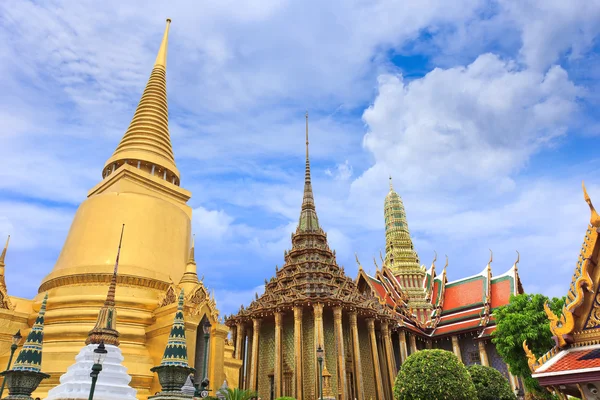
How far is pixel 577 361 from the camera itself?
19.4 ft

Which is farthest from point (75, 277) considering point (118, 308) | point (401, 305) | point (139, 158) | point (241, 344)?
point (401, 305)

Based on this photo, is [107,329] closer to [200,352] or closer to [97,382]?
[97,382]

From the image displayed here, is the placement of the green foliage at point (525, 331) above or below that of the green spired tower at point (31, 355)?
above

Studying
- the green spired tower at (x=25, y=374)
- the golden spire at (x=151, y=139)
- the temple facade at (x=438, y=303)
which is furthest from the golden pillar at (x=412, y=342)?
the green spired tower at (x=25, y=374)

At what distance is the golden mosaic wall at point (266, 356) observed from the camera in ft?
82.8

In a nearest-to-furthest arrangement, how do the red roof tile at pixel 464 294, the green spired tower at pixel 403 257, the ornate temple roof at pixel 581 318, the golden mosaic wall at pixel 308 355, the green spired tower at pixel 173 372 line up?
the ornate temple roof at pixel 581 318 < the green spired tower at pixel 173 372 < the golden mosaic wall at pixel 308 355 < the red roof tile at pixel 464 294 < the green spired tower at pixel 403 257

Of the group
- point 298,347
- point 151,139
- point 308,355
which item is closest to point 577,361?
point 298,347

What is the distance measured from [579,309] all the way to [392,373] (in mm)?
20740

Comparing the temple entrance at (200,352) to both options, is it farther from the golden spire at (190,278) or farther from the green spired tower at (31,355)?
the green spired tower at (31,355)

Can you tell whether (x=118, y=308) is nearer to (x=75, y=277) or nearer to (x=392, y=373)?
(x=75, y=277)

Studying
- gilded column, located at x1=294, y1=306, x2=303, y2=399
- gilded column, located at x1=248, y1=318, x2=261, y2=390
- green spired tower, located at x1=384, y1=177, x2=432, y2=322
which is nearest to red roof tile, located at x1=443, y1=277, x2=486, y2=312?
green spired tower, located at x1=384, y1=177, x2=432, y2=322

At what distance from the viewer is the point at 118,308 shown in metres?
17.4

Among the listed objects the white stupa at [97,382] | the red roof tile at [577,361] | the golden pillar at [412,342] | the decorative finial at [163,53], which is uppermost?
the decorative finial at [163,53]

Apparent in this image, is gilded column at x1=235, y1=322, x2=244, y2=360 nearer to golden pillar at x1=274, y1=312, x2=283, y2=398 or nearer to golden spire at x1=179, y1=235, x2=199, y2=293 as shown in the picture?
golden pillar at x1=274, y1=312, x2=283, y2=398
